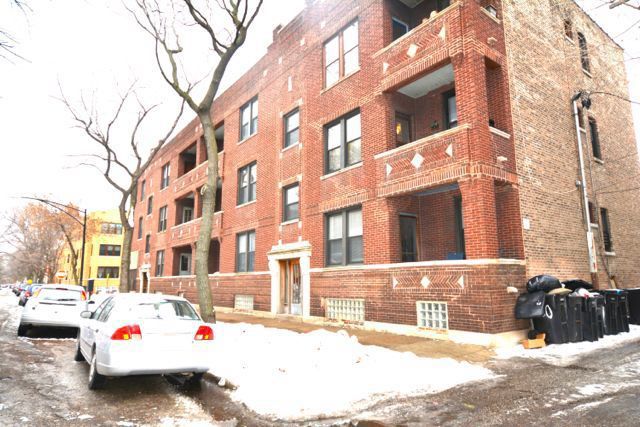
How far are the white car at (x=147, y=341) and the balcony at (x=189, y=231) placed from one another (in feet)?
49.0

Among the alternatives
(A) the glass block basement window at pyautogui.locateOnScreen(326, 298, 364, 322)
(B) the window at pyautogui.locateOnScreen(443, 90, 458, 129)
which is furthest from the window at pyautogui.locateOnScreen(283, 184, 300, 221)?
(B) the window at pyautogui.locateOnScreen(443, 90, 458, 129)

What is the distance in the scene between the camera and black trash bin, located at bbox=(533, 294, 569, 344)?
9.52 m

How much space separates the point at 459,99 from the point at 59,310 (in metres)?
12.7

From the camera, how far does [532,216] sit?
11609 millimetres

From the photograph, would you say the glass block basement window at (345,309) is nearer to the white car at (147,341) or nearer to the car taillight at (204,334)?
the white car at (147,341)

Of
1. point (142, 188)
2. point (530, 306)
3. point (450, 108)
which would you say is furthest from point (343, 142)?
point (142, 188)

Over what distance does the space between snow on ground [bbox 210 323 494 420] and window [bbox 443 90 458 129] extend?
7.67m

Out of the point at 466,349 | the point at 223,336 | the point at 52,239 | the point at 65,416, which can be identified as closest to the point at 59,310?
the point at 223,336

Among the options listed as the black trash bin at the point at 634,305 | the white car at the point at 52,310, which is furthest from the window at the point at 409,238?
the white car at the point at 52,310

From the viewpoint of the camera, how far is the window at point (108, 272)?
198 feet

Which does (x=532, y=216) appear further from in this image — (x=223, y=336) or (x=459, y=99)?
(x=223, y=336)

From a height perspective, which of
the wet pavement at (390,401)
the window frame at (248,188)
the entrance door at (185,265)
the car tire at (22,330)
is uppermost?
the window frame at (248,188)

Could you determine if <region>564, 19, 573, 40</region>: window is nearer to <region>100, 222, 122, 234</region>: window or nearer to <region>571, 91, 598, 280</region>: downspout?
<region>571, 91, 598, 280</region>: downspout

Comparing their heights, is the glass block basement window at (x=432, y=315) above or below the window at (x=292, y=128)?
below
